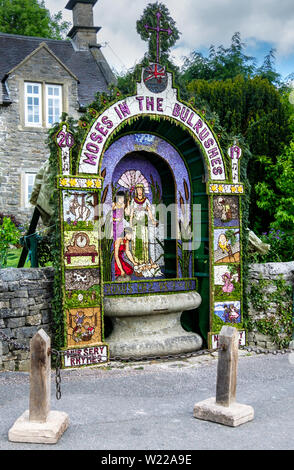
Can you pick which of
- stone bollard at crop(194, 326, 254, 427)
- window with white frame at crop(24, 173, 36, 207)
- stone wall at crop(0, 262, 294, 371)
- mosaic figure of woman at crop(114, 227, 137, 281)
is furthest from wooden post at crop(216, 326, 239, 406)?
window with white frame at crop(24, 173, 36, 207)

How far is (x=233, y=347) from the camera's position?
4.99m

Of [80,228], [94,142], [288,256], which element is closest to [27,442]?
[80,228]

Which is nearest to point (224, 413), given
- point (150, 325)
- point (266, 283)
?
point (150, 325)

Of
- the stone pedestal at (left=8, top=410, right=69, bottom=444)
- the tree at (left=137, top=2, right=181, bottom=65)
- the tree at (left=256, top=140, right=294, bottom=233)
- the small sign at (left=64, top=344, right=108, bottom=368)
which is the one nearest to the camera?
the stone pedestal at (left=8, top=410, right=69, bottom=444)

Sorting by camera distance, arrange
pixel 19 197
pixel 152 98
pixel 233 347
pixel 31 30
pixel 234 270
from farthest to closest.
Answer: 1. pixel 31 30
2. pixel 19 197
3. pixel 234 270
4. pixel 152 98
5. pixel 233 347

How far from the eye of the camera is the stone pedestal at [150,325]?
24.5ft

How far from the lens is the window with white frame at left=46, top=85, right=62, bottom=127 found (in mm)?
17266

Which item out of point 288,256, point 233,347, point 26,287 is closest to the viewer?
point 233,347

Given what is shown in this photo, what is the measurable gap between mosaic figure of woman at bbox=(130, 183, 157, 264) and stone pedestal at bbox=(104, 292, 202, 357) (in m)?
0.85

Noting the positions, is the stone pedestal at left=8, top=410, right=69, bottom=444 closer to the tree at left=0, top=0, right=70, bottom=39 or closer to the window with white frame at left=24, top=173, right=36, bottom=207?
the window with white frame at left=24, top=173, right=36, bottom=207

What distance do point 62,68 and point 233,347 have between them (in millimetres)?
14395

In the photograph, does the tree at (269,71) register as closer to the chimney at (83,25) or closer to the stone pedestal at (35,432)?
the chimney at (83,25)

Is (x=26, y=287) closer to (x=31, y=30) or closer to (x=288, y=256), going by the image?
(x=288, y=256)

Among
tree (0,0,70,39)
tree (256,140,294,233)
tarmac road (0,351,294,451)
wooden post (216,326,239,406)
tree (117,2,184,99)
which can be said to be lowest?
tarmac road (0,351,294,451)
